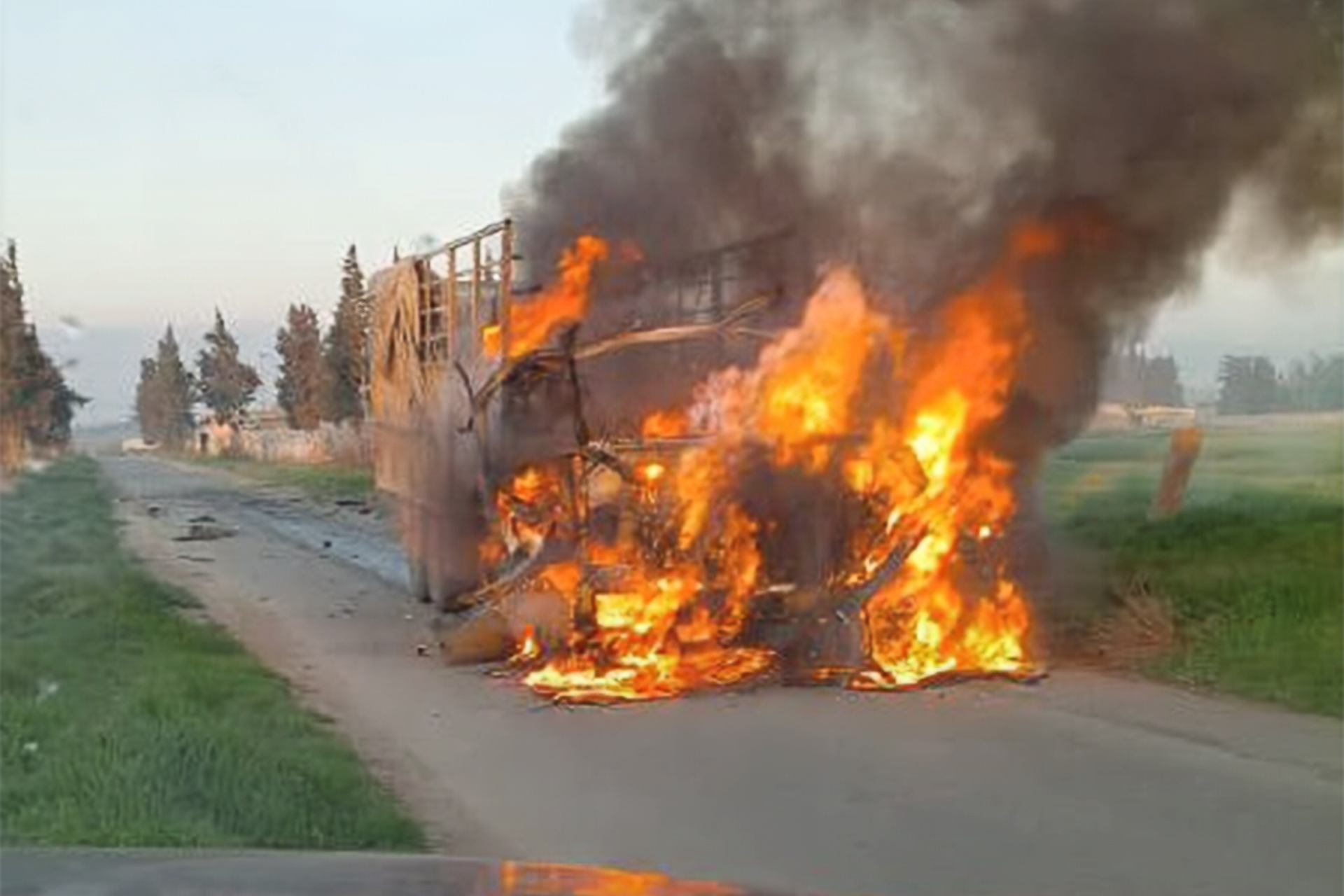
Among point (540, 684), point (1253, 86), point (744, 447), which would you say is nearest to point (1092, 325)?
point (1253, 86)

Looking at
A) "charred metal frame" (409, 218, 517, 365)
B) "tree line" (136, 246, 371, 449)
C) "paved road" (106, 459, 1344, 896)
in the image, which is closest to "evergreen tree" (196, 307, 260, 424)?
"tree line" (136, 246, 371, 449)

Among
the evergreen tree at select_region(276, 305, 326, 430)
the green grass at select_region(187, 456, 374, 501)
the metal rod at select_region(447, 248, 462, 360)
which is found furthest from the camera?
the green grass at select_region(187, 456, 374, 501)

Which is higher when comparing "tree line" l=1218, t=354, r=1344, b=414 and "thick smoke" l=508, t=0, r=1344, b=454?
"thick smoke" l=508, t=0, r=1344, b=454

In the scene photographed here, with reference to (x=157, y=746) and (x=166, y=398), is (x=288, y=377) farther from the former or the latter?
(x=157, y=746)

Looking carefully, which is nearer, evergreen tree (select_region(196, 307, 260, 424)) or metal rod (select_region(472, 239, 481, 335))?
metal rod (select_region(472, 239, 481, 335))

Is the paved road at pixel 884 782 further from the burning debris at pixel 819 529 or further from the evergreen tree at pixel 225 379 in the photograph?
the evergreen tree at pixel 225 379

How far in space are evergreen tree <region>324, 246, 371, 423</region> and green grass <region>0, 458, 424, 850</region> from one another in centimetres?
→ 350

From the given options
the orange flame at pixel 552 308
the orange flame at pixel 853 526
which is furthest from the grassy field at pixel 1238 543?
the orange flame at pixel 552 308

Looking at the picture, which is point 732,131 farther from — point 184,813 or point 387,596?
point 184,813

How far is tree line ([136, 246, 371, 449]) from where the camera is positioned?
56.9 ft

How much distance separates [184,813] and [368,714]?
3419 mm

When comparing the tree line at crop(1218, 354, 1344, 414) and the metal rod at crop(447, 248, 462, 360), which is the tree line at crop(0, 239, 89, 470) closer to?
the metal rod at crop(447, 248, 462, 360)

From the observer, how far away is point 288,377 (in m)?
25.5

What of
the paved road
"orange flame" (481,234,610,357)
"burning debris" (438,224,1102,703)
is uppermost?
"orange flame" (481,234,610,357)
